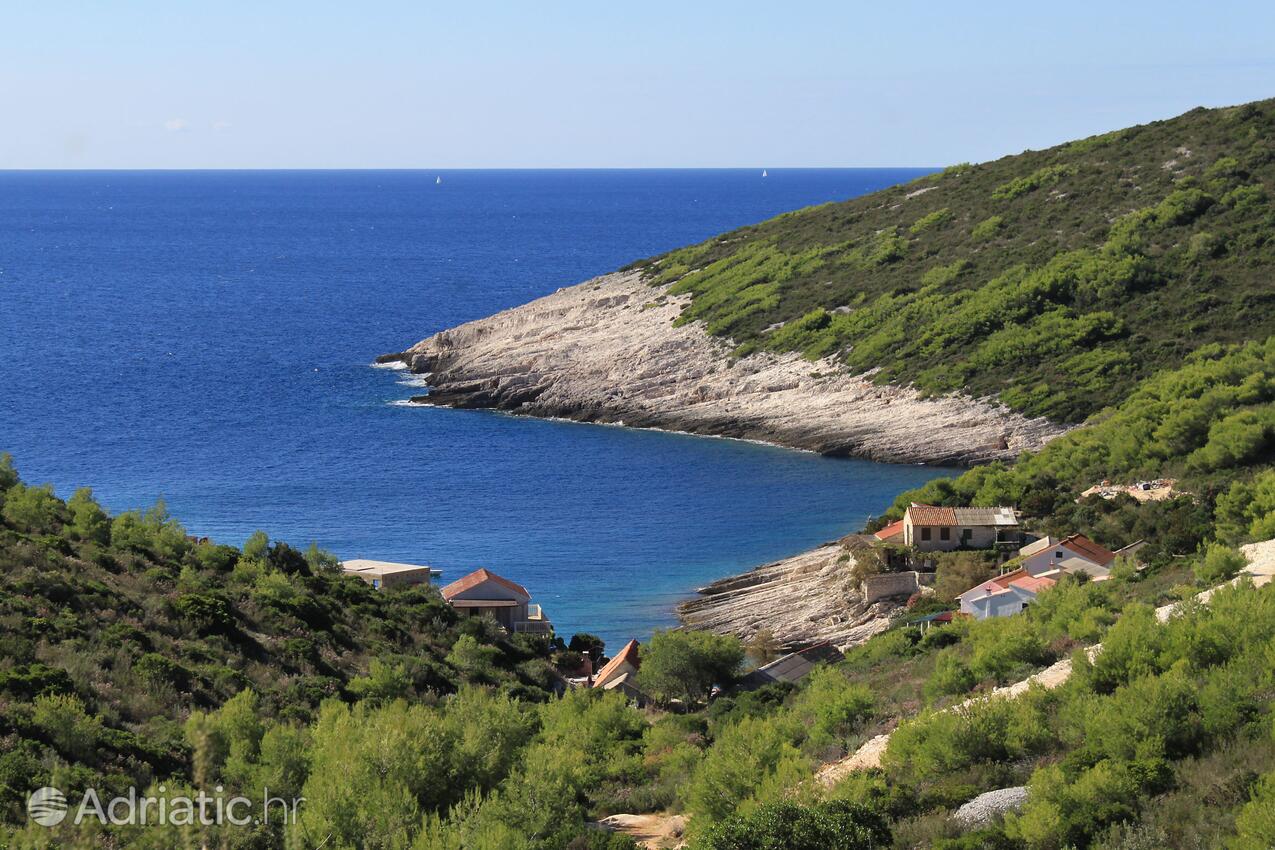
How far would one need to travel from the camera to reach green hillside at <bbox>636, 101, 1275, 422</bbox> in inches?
2918

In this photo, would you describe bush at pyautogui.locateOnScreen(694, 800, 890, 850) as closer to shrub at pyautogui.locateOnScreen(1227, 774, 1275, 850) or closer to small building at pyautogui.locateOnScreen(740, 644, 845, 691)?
shrub at pyautogui.locateOnScreen(1227, 774, 1275, 850)

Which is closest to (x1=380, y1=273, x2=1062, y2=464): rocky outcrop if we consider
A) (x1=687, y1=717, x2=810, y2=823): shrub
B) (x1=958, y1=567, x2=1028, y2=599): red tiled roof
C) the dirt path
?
(x1=958, y1=567, x2=1028, y2=599): red tiled roof

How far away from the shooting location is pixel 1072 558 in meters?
42.2

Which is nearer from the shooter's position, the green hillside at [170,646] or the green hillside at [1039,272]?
the green hillside at [170,646]

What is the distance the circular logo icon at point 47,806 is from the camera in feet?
61.0

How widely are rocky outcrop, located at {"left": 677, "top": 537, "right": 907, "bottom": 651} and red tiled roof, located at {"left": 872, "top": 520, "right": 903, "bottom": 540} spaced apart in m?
0.95

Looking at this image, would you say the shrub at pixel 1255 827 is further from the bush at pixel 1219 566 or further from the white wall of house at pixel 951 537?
the white wall of house at pixel 951 537

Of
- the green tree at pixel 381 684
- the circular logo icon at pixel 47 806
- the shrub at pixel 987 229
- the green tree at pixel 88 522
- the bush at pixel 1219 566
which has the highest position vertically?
the shrub at pixel 987 229

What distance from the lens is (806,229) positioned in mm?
105188

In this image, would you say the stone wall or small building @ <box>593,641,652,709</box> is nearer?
small building @ <box>593,641,652,709</box>

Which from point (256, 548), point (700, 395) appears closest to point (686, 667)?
point (256, 548)

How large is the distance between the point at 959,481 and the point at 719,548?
390 inches

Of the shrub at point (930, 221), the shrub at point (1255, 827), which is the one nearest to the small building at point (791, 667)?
the shrub at point (1255, 827)

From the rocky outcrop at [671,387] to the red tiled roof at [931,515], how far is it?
18567mm
